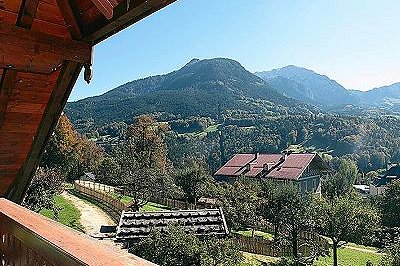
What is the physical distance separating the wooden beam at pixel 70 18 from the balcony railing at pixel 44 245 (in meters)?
1.61

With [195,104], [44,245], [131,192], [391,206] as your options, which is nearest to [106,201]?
[131,192]

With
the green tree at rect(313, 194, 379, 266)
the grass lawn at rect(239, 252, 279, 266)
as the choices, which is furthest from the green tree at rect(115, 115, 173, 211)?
the green tree at rect(313, 194, 379, 266)

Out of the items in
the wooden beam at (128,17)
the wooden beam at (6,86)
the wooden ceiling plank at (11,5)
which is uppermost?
the wooden ceiling plank at (11,5)

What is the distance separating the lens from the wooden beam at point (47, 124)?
124 inches

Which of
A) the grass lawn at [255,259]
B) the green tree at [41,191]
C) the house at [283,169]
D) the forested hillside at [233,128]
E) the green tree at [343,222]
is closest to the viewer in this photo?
the green tree at [41,191]

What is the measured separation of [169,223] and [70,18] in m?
9.41

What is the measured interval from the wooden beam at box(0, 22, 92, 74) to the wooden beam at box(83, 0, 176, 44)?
17cm

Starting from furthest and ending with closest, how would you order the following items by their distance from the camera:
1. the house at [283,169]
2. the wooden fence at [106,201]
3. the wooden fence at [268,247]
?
the house at [283,169] → the wooden fence at [106,201] → the wooden fence at [268,247]

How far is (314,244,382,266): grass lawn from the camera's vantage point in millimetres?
19122

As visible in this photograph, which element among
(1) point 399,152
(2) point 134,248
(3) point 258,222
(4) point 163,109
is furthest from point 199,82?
(2) point 134,248

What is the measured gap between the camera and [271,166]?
40094mm

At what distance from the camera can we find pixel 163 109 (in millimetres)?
129125

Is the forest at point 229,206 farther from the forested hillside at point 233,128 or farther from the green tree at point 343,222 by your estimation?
the forested hillside at point 233,128

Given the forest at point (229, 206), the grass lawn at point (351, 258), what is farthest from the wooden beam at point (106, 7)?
the grass lawn at point (351, 258)
